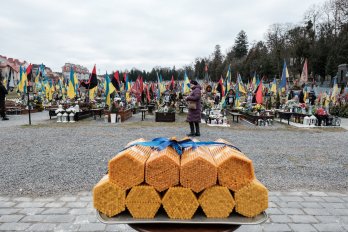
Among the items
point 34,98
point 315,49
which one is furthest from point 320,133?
point 315,49

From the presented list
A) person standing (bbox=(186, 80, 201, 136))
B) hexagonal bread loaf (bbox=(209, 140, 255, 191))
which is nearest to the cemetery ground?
person standing (bbox=(186, 80, 201, 136))

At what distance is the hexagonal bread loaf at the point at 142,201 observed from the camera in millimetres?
1787

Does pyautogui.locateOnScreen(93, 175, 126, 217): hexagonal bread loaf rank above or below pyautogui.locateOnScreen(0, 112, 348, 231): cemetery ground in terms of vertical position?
above

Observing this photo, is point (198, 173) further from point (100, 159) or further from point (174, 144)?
point (100, 159)

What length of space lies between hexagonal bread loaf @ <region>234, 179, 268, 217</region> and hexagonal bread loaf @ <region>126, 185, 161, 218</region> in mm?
522

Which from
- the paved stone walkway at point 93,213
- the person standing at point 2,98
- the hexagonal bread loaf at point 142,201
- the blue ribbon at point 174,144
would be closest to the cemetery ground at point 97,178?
the paved stone walkway at point 93,213

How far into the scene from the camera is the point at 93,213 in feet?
12.9

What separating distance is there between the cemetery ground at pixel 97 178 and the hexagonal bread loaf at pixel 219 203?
201 centimetres

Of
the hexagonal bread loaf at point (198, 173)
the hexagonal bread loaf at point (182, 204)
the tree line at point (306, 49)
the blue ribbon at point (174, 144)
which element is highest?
the tree line at point (306, 49)

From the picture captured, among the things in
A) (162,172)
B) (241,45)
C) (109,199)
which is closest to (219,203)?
(162,172)

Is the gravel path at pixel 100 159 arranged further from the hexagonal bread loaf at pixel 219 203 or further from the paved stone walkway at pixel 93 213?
the hexagonal bread loaf at pixel 219 203

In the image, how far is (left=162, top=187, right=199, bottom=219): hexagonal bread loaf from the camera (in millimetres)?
1796

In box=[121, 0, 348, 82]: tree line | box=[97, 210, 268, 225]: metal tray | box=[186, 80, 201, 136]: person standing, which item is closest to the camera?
box=[97, 210, 268, 225]: metal tray

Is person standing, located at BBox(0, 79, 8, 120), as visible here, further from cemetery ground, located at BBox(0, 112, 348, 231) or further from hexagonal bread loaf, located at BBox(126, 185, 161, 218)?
hexagonal bread loaf, located at BBox(126, 185, 161, 218)
